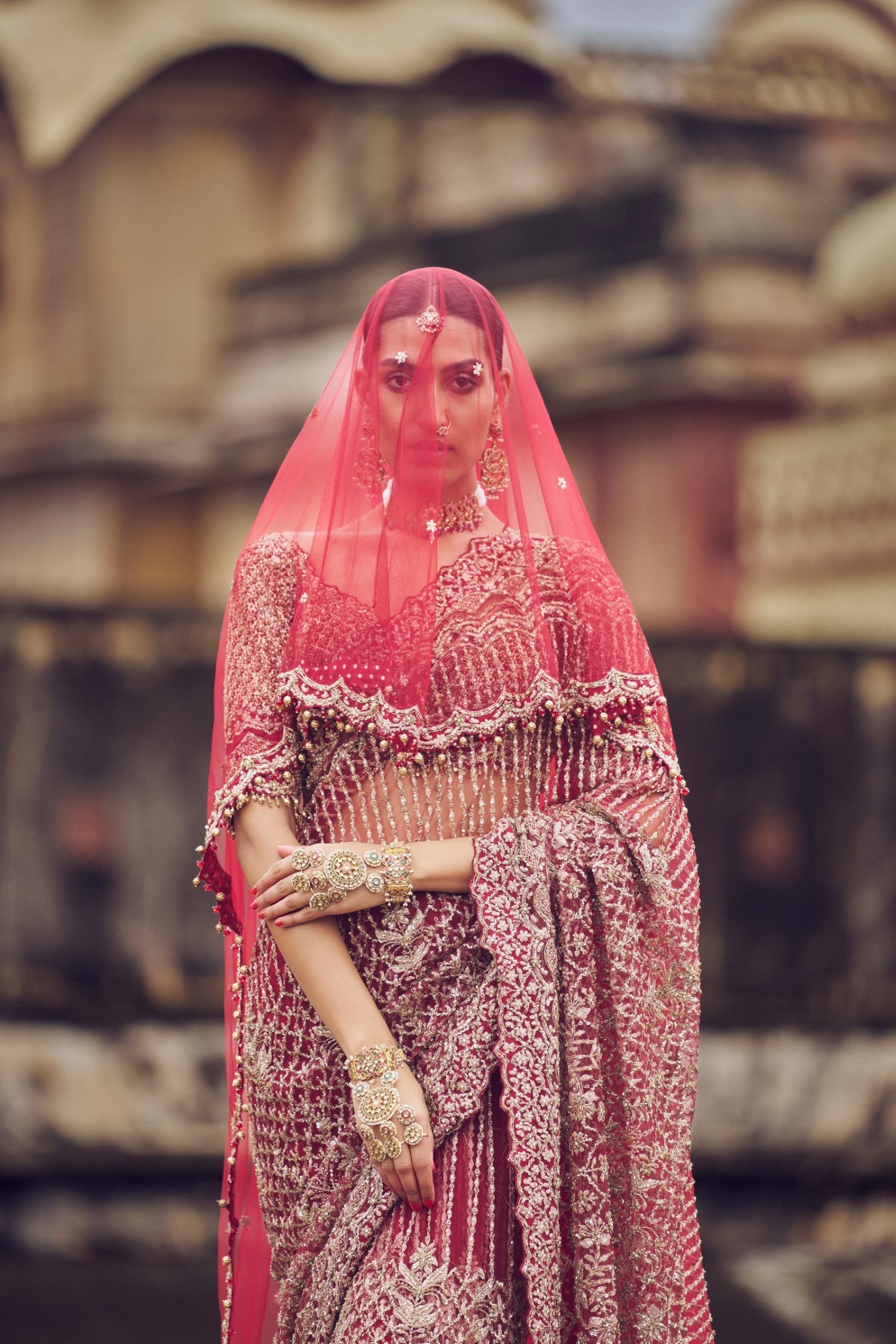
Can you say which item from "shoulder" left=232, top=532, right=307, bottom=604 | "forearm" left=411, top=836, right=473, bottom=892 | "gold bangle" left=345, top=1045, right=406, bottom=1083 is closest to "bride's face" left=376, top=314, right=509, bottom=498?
"shoulder" left=232, top=532, right=307, bottom=604

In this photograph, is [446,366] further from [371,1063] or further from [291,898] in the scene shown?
[371,1063]

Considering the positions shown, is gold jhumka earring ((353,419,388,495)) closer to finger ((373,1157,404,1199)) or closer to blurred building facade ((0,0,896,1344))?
finger ((373,1157,404,1199))

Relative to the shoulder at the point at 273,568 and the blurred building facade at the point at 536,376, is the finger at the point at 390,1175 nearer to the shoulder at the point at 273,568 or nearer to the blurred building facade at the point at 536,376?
the shoulder at the point at 273,568

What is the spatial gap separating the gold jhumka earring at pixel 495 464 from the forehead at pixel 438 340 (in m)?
0.12

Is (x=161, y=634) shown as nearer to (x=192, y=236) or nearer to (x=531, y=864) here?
(x=531, y=864)

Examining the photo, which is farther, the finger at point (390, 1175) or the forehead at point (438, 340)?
the forehead at point (438, 340)

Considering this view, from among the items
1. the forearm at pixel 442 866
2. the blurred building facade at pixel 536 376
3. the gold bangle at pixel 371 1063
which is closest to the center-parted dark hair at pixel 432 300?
the forearm at pixel 442 866

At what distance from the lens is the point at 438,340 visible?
2.09 meters

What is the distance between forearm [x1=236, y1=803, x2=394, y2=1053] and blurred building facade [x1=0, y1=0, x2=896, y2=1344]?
9.05 ft

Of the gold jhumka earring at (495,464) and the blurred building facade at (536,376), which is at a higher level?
the blurred building facade at (536,376)

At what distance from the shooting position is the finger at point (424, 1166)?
1.93 metres

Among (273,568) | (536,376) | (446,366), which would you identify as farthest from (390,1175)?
(536,376)

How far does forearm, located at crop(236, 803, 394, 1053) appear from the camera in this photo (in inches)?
77.2

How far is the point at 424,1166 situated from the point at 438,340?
0.99 meters
